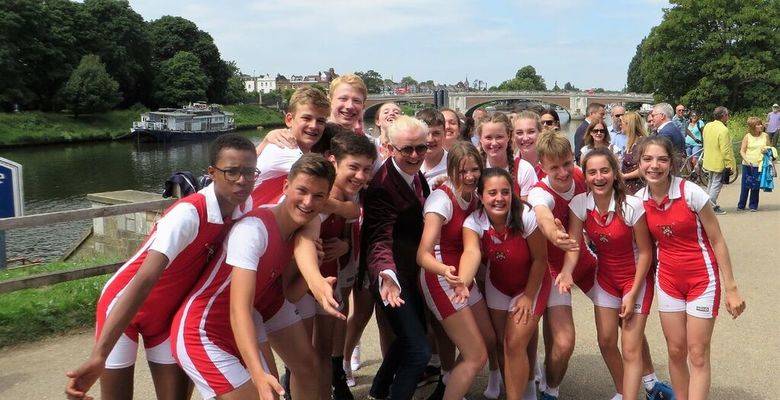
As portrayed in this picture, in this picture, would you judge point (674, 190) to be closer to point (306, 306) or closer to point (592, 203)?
point (592, 203)

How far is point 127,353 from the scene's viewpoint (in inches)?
111

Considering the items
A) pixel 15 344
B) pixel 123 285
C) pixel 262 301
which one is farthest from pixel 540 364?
pixel 15 344

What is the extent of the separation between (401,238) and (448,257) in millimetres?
294

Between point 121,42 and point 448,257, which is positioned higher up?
point 121,42

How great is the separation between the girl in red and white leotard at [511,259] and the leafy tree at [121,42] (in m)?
62.1

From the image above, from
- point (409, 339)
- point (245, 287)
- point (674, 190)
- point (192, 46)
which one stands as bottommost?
point (409, 339)

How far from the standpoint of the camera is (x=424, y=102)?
82438 millimetres

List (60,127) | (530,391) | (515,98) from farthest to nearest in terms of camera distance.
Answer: (515,98), (60,127), (530,391)

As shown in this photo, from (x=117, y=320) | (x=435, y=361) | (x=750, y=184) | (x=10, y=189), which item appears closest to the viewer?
(x=117, y=320)

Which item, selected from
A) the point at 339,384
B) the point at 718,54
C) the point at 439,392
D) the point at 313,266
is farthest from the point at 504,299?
the point at 718,54

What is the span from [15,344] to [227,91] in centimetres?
7543

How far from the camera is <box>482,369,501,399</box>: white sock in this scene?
13.6 feet

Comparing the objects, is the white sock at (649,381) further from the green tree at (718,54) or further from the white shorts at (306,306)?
the green tree at (718,54)

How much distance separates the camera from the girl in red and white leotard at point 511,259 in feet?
11.5
